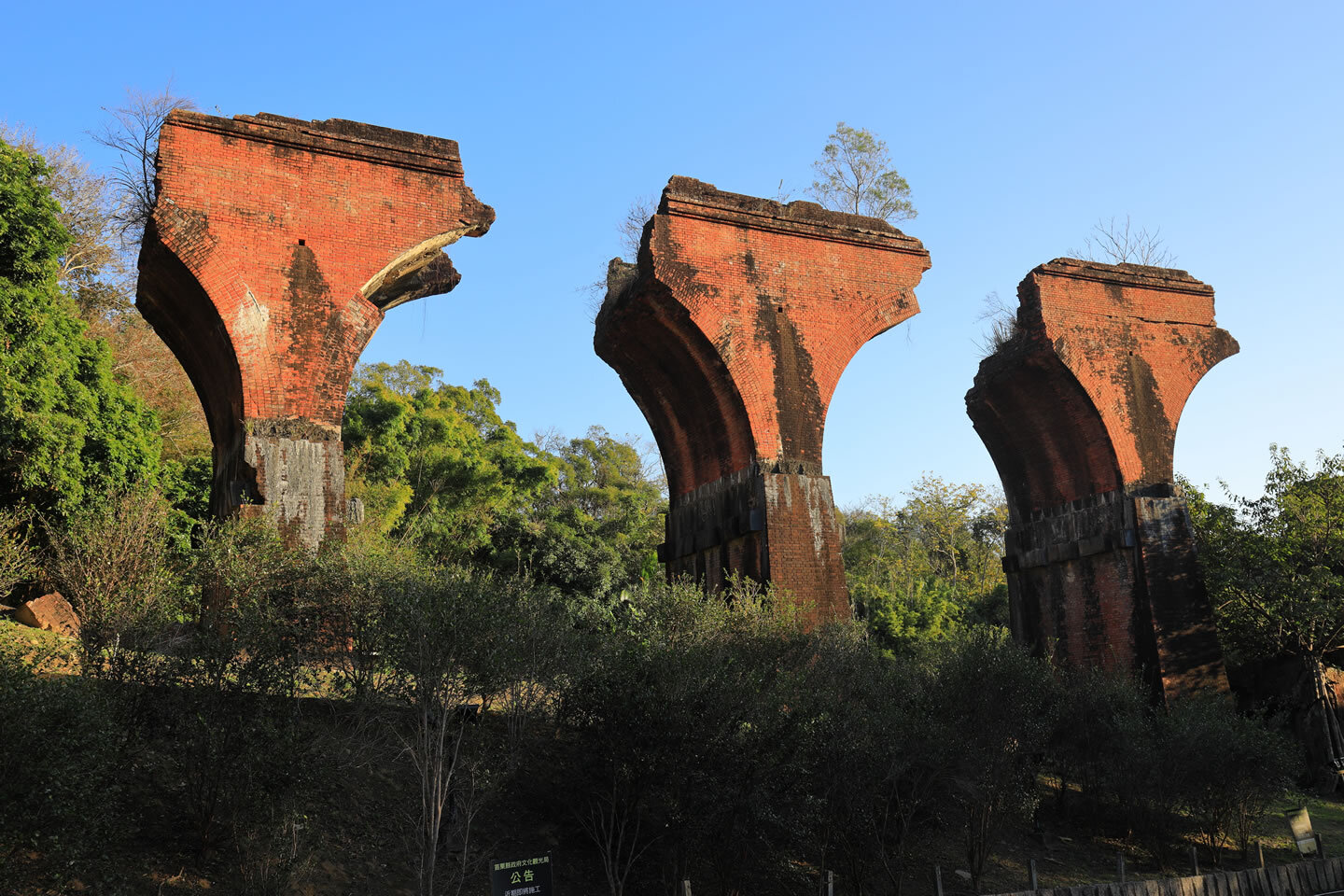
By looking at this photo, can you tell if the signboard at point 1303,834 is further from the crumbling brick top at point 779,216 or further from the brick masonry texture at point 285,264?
the brick masonry texture at point 285,264

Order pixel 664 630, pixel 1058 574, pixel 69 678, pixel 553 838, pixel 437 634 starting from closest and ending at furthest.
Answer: pixel 69 678 → pixel 437 634 → pixel 553 838 → pixel 664 630 → pixel 1058 574

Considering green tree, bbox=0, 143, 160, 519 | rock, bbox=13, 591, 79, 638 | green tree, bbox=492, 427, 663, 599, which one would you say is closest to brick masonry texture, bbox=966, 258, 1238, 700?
green tree, bbox=492, 427, 663, 599

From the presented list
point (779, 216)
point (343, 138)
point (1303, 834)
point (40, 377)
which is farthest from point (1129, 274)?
point (40, 377)

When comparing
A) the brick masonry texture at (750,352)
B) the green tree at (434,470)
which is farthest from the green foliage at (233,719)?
the green tree at (434,470)

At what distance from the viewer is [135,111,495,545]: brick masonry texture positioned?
13000mm

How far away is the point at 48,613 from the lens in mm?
16719

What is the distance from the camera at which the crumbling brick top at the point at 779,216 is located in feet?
53.4

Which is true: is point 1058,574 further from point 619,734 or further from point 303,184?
point 303,184

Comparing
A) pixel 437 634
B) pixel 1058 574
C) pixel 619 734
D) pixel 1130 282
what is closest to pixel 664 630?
pixel 619 734

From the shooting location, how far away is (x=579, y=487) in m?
39.1

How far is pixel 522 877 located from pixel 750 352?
9270 mm

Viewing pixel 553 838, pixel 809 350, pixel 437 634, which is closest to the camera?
pixel 437 634

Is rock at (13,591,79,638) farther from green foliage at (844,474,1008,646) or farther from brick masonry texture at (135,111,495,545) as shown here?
green foliage at (844,474,1008,646)

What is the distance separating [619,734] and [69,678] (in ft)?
15.5
